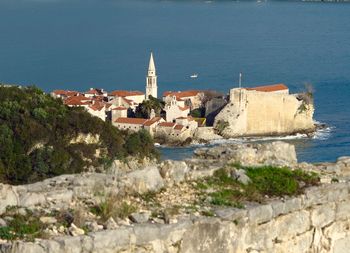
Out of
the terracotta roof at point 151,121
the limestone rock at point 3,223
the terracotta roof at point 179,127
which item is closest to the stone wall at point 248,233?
the limestone rock at point 3,223

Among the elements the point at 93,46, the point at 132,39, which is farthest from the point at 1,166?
the point at 132,39

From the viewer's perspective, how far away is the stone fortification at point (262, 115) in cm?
6500

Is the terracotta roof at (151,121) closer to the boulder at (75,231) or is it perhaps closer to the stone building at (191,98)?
the stone building at (191,98)

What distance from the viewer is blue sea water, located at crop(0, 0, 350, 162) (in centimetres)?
7706

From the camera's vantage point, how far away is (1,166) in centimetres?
3900

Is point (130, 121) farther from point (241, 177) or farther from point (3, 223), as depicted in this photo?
point (3, 223)

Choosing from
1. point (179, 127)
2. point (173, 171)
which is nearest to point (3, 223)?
point (173, 171)

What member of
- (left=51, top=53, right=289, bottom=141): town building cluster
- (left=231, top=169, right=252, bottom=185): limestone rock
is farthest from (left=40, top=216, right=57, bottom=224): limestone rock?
(left=51, top=53, right=289, bottom=141): town building cluster

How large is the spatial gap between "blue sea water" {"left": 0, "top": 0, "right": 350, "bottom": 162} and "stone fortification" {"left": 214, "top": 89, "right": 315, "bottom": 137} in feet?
6.96

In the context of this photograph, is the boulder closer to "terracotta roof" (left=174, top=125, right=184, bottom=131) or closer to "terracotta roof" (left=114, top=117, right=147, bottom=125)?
"terracotta roof" (left=174, top=125, right=184, bottom=131)

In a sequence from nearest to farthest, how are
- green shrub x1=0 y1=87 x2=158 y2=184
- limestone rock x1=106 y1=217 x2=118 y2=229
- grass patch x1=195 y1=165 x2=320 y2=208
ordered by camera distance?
limestone rock x1=106 y1=217 x2=118 y2=229 → grass patch x1=195 y1=165 x2=320 y2=208 → green shrub x1=0 y1=87 x2=158 y2=184

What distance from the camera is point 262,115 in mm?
66188

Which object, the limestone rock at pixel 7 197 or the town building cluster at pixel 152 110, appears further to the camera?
the town building cluster at pixel 152 110

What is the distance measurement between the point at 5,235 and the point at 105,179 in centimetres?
129
